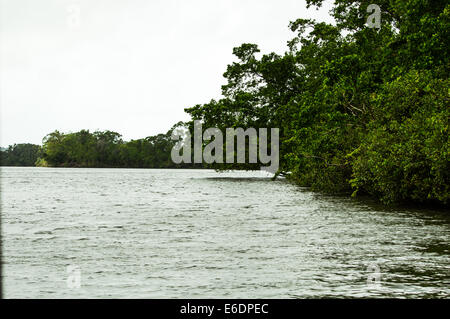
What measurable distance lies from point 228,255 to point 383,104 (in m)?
15.9

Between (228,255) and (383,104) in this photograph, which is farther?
(383,104)

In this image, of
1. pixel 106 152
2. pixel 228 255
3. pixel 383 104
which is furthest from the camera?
pixel 106 152

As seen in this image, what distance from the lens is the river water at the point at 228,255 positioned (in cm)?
867

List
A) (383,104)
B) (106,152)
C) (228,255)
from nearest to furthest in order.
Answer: (228,255), (383,104), (106,152)

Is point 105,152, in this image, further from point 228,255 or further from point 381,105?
point 228,255

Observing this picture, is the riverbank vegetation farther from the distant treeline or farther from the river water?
the distant treeline

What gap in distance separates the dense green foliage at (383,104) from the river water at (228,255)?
1.99 m

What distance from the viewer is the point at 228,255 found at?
1194 cm

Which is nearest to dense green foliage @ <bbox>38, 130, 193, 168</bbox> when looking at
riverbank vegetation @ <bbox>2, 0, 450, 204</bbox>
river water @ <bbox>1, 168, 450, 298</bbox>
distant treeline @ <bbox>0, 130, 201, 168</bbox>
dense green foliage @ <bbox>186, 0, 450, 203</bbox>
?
distant treeline @ <bbox>0, 130, 201, 168</bbox>

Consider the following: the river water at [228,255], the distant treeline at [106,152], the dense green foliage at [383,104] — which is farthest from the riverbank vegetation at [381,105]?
the distant treeline at [106,152]

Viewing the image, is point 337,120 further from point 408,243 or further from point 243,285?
point 243,285

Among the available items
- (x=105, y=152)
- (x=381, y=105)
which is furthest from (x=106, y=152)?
(x=381, y=105)

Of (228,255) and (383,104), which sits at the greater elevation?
(383,104)

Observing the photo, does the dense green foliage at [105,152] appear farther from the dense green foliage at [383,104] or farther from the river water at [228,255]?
the river water at [228,255]
